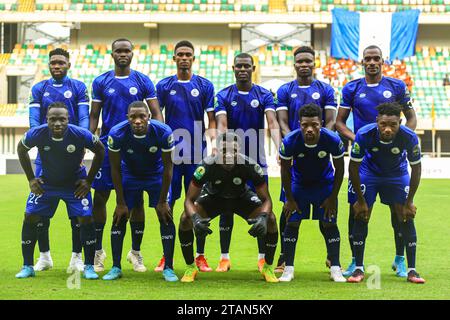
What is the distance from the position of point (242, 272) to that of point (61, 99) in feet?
Answer: 8.26

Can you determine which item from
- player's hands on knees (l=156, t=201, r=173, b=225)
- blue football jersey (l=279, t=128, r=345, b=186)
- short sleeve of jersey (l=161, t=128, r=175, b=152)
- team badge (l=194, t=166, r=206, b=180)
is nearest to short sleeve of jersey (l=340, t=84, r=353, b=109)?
blue football jersey (l=279, t=128, r=345, b=186)

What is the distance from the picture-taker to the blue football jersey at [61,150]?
7852 mm

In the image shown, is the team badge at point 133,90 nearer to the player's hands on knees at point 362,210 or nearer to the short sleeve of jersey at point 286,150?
the short sleeve of jersey at point 286,150

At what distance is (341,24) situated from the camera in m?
33.5

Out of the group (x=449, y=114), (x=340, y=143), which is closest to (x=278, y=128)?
(x=340, y=143)

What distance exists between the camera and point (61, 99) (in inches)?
341

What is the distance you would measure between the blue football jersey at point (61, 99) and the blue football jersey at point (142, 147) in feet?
2.64

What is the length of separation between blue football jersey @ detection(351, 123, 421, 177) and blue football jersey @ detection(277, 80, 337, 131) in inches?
33.6

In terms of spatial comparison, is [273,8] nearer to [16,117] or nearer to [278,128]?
[16,117]

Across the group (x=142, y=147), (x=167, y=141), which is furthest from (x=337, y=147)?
(x=142, y=147)

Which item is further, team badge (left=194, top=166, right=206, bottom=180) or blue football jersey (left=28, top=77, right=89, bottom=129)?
blue football jersey (left=28, top=77, right=89, bottom=129)

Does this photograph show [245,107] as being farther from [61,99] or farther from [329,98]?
[61,99]

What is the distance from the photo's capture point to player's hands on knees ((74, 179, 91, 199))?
7.94m

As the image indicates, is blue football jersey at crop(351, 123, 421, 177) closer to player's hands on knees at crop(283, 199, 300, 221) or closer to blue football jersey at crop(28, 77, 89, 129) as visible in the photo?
player's hands on knees at crop(283, 199, 300, 221)
